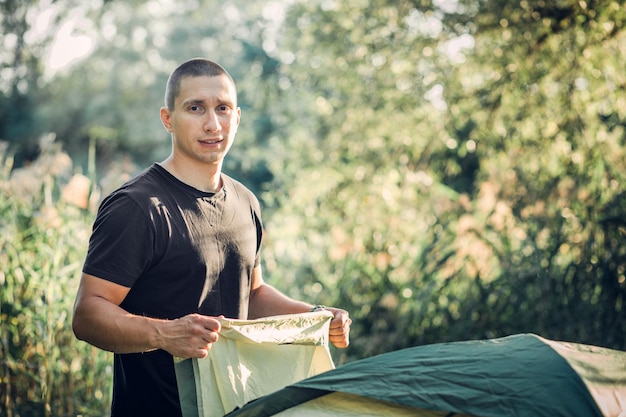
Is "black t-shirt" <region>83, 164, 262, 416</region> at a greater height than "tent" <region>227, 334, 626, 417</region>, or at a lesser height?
greater

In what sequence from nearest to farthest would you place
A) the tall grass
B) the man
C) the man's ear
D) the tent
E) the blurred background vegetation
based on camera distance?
the tent
the man
the man's ear
the tall grass
the blurred background vegetation

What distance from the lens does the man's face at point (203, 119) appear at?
2.48 m

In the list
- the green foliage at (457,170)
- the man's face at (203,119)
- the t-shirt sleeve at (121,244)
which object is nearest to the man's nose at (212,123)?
the man's face at (203,119)

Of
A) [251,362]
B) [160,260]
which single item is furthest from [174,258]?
[251,362]

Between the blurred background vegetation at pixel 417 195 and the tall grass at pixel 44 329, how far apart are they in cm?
1

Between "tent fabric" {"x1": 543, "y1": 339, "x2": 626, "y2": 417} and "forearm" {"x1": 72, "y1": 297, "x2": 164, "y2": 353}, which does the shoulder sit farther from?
"tent fabric" {"x1": 543, "y1": 339, "x2": 626, "y2": 417}

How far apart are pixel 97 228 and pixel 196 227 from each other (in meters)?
0.31

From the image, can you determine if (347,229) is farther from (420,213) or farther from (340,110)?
(340,110)

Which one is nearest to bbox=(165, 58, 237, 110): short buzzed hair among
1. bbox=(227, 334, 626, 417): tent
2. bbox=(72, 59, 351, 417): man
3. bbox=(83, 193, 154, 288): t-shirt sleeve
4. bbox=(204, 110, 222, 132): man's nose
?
bbox=(72, 59, 351, 417): man

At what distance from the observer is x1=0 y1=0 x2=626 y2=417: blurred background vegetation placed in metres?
4.35

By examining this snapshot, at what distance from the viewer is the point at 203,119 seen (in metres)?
2.50

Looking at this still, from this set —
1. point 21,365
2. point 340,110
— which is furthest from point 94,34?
point 21,365

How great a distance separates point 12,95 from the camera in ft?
73.7

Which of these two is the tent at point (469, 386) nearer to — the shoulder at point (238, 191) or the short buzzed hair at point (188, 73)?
the shoulder at point (238, 191)
